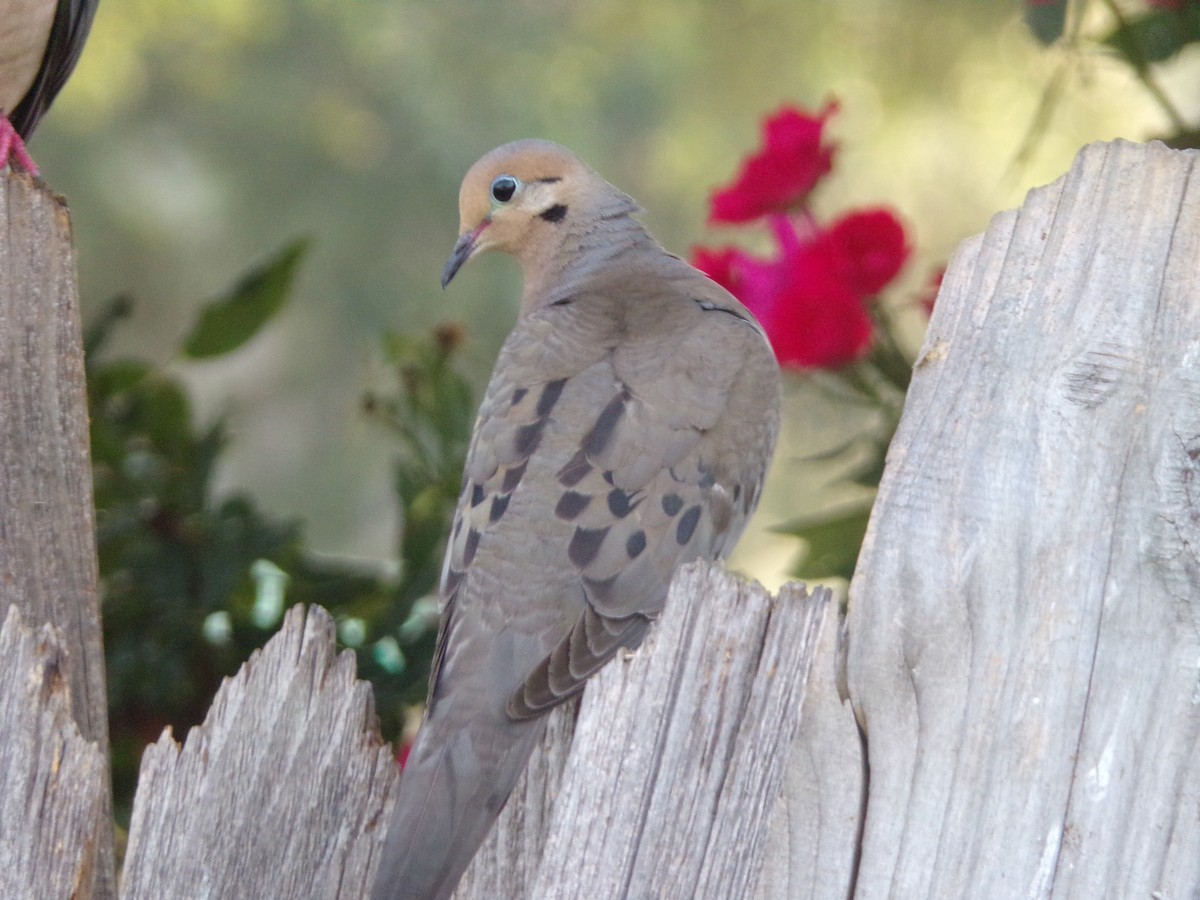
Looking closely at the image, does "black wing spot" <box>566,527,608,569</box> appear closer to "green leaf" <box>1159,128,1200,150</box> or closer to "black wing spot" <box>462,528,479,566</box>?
"black wing spot" <box>462,528,479,566</box>

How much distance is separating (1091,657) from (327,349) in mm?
3896

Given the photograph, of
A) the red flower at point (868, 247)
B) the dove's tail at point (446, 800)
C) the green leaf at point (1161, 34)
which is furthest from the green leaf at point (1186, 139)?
the dove's tail at point (446, 800)

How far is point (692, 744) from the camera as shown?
1.13 metres

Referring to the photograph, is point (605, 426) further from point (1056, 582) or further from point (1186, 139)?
point (1186, 139)

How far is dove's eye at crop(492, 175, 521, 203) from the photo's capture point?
251 centimetres

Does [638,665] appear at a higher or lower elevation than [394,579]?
lower

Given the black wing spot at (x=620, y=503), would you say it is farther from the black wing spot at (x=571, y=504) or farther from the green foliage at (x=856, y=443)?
the green foliage at (x=856, y=443)

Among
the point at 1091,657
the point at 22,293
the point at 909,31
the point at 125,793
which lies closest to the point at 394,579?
the point at 125,793

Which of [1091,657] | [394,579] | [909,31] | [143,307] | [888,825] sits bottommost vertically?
[888,825]

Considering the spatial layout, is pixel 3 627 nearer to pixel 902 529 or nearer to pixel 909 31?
pixel 902 529

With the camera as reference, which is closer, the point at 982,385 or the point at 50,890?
the point at 982,385

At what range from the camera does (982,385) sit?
3.68 ft

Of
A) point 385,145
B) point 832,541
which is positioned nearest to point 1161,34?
point 832,541

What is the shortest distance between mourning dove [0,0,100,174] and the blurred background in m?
1.69
